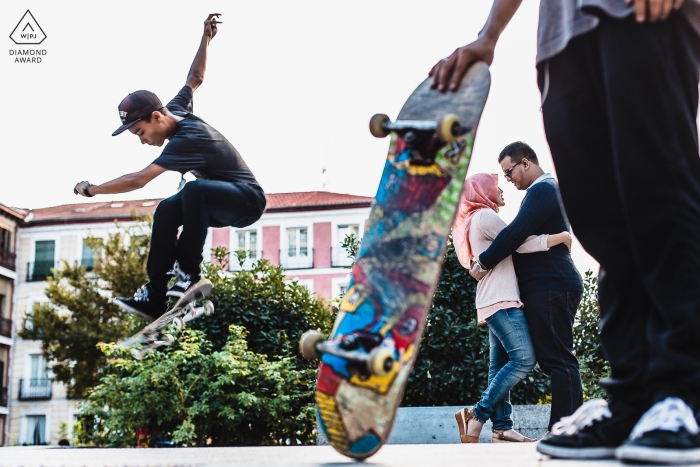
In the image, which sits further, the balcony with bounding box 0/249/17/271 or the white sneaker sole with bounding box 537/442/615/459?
the balcony with bounding box 0/249/17/271

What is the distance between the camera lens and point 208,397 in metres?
10.3

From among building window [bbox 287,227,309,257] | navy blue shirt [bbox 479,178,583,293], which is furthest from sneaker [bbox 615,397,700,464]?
building window [bbox 287,227,309,257]

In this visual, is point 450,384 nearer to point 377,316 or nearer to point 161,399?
point 161,399

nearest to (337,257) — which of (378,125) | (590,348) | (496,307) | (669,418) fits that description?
(590,348)

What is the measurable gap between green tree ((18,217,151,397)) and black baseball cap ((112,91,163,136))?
72.5 ft

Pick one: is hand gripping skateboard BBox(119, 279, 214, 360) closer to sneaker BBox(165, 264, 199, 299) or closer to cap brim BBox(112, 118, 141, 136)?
sneaker BBox(165, 264, 199, 299)

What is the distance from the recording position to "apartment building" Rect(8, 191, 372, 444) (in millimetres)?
41188

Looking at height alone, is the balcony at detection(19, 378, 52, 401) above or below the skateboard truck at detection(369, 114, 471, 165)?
below

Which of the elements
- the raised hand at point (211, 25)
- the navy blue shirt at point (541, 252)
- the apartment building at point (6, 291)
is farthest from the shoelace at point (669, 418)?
the apartment building at point (6, 291)

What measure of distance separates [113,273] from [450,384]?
2110 centimetres

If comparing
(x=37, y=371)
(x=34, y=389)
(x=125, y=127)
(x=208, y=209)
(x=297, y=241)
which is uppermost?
(x=297, y=241)

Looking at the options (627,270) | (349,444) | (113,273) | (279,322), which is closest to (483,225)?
(627,270)

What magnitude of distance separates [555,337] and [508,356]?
1.83ft

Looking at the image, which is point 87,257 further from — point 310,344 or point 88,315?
point 310,344
